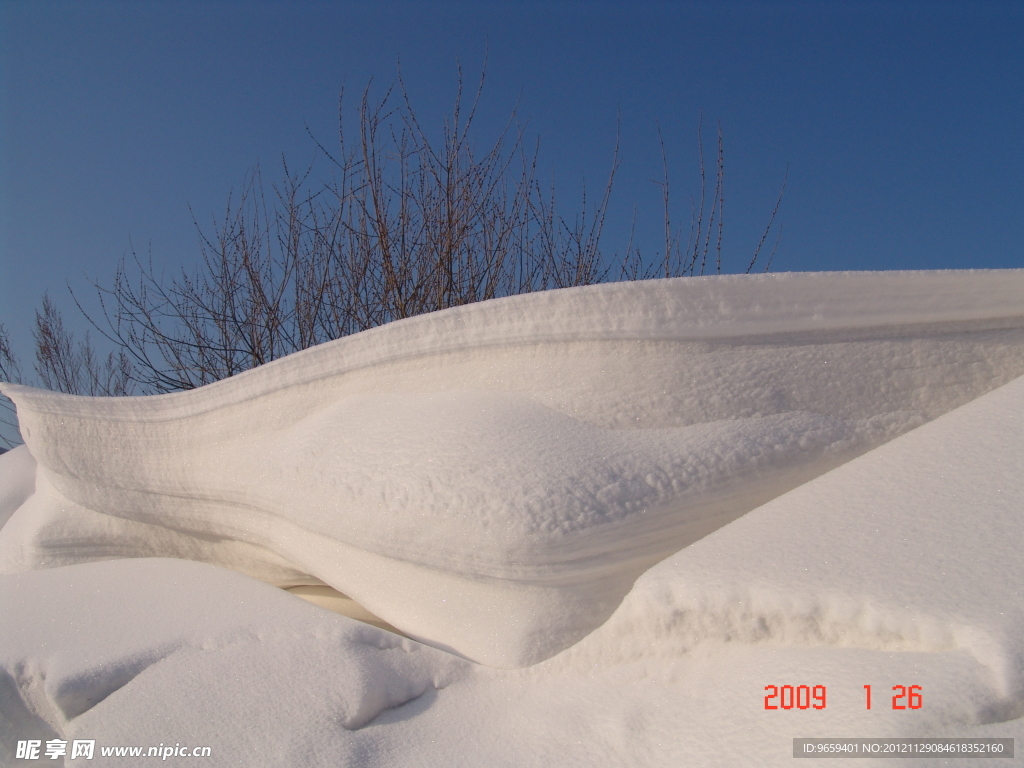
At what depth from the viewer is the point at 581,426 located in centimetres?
64

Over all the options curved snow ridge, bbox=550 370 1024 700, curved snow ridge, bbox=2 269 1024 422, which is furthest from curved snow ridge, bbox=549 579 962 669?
curved snow ridge, bbox=2 269 1024 422

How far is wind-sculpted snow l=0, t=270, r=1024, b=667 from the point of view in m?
0.57

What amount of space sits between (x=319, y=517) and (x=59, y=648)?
0.27 meters

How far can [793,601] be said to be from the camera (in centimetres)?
44

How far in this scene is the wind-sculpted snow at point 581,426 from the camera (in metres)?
0.57

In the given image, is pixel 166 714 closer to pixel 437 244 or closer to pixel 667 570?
pixel 667 570

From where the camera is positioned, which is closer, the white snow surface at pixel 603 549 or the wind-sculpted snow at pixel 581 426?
the white snow surface at pixel 603 549

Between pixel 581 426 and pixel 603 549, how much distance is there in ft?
0.40

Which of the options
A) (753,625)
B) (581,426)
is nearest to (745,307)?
(581,426)
